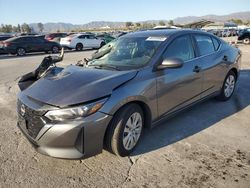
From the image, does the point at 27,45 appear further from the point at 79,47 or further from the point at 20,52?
the point at 79,47

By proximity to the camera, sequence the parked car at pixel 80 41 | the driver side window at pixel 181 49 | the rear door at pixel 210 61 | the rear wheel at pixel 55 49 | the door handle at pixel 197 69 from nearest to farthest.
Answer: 1. the driver side window at pixel 181 49
2. the door handle at pixel 197 69
3. the rear door at pixel 210 61
4. the rear wheel at pixel 55 49
5. the parked car at pixel 80 41

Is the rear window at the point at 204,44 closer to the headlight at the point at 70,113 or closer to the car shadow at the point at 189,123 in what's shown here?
the car shadow at the point at 189,123

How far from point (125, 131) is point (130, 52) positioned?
1447 mm

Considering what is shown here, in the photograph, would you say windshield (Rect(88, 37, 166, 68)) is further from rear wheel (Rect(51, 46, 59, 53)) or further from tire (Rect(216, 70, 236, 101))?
rear wheel (Rect(51, 46, 59, 53))

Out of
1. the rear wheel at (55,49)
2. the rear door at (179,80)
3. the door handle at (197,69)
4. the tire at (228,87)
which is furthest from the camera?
the rear wheel at (55,49)

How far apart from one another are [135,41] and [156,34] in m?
0.37

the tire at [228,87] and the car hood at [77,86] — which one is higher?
the car hood at [77,86]

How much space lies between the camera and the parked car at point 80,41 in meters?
24.3

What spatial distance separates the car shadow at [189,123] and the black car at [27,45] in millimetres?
17637

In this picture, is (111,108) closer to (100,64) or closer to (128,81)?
(128,81)

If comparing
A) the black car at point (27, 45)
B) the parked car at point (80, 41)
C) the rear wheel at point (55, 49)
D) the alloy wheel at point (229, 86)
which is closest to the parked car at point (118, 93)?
the alloy wheel at point (229, 86)

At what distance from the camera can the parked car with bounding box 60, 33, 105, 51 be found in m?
24.3

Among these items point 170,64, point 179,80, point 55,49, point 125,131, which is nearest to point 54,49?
point 55,49

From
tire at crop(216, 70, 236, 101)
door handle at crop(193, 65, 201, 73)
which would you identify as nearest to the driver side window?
door handle at crop(193, 65, 201, 73)
